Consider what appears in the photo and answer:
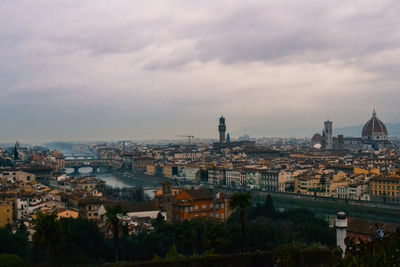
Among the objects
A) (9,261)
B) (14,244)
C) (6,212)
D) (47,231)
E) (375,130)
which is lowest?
(6,212)

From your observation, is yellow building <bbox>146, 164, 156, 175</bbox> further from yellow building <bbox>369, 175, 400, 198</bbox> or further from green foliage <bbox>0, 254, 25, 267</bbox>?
green foliage <bbox>0, 254, 25, 267</bbox>

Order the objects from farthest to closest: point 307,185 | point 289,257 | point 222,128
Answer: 1. point 222,128
2. point 307,185
3. point 289,257

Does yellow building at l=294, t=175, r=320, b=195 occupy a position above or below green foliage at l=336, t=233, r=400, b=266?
below

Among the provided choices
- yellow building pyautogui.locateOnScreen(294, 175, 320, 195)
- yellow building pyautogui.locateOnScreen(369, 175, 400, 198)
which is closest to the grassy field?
yellow building pyautogui.locateOnScreen(294, 175, 320, 195)

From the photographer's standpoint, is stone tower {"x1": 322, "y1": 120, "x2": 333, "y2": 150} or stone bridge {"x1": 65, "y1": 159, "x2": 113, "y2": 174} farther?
stone tower {"x1": 322, "y1": 120, "x2": 333, "y2": 150}

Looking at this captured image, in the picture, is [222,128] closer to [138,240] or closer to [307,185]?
[307,185]

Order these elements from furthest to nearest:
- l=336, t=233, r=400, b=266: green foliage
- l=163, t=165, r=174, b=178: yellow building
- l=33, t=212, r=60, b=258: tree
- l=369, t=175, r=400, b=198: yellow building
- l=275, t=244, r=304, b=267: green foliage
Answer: l=163, t=165, r=174, b=178: yellow building → l=369, t=175, r=400, b=198: yellow building → l=33, t=212, r=60, b=258: tree → l=275, t=244, r=304, b=267: green foliage → l=336, t=233, r=400, b=266: green foliage

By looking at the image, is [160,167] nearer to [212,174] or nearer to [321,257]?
[212,174]

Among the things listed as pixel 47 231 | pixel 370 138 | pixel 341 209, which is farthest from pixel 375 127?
pixel 47 231

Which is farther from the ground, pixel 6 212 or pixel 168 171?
pixel 6 212

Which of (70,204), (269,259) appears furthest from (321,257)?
(70,204)
